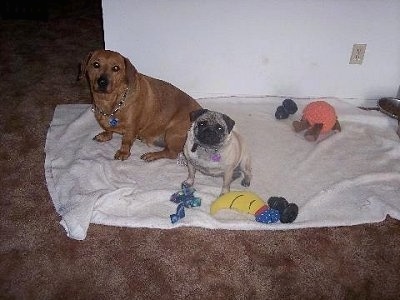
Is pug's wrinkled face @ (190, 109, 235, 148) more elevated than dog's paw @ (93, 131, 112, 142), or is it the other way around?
pug's wrinkled face @ (190, 109, 235, 148)

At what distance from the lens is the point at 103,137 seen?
376 centimetres

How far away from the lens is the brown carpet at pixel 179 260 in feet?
8.05

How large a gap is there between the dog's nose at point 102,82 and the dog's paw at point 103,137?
0.73 meters

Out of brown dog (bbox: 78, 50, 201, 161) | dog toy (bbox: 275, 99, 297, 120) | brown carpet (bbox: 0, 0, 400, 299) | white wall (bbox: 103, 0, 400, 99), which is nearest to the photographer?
brown carpet (bbox: 0, 0, 400, 299)

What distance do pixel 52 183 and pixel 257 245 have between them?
172 cm

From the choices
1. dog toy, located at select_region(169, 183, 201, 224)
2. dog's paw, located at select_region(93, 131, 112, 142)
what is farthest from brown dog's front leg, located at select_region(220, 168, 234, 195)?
dog's paw, located at select_region(93, 131, 112, 142)

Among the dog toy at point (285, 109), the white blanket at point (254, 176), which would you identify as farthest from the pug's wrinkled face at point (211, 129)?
the dog toy at point (285, 109)

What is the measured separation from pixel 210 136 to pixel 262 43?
1861mm

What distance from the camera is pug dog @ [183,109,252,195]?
2773 mm

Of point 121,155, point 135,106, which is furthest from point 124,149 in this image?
point 135,106

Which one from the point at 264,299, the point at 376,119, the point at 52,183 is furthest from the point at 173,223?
the point at 376,119

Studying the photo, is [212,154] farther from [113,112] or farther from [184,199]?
[113,112]

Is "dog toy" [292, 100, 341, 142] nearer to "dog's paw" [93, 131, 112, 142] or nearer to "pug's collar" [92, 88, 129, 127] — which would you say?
"pug's collar" [92, 88, 129, 127]

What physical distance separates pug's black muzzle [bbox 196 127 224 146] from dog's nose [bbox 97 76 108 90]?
0.90m
